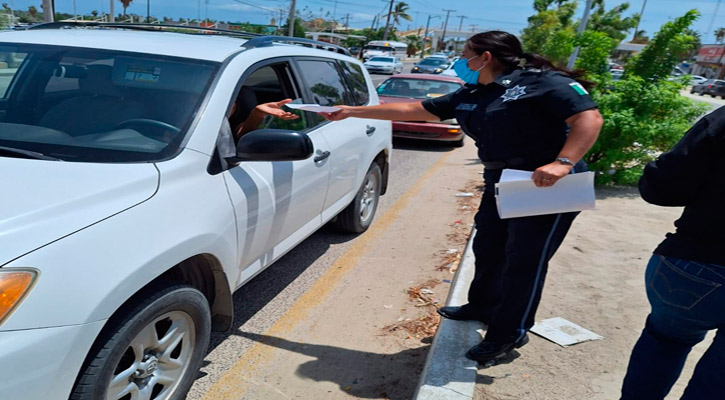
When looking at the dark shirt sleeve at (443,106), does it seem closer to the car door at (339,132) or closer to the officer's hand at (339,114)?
the officer's hand at (339,114)

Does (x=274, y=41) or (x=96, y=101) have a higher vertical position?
(x=274, y=41)

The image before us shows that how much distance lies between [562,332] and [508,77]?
1720mm

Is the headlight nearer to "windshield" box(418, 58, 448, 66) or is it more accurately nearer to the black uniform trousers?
the black uniform trousers

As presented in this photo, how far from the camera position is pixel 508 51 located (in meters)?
2.81

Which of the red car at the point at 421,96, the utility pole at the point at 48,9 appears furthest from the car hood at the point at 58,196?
the utility pole at the point at 48,9

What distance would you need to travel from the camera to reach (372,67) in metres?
38.8

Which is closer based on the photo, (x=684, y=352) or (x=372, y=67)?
(x=684, y=352)

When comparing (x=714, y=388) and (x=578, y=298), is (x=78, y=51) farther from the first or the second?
(x=578, y=298)

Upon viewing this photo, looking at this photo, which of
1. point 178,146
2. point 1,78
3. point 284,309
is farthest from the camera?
point 284,309

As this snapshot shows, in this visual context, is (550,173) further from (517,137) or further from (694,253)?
(694,253)

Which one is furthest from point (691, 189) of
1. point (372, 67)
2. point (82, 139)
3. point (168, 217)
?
point (372, 67)

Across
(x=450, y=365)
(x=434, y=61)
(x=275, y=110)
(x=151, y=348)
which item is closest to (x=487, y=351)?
(x=450, y=365)

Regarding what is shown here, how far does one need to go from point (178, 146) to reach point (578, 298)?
302 cm

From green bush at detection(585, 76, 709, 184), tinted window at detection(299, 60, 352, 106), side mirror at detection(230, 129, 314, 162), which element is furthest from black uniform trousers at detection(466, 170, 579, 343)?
green bush at detection(585, 76, 709, 184)
